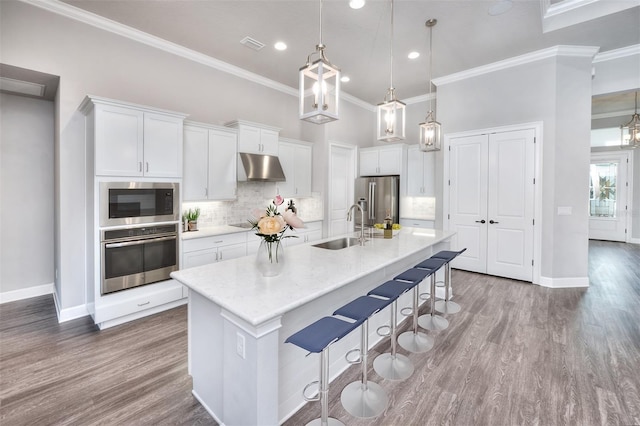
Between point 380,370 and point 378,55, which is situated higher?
point 378,55

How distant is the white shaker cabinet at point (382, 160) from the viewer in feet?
20.4

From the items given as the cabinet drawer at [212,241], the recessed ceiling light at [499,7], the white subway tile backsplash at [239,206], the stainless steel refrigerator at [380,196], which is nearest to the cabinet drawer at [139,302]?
the cabinet drawer at [212,241]

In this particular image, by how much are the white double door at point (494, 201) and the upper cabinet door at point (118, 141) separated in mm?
5024

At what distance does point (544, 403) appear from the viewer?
209cm

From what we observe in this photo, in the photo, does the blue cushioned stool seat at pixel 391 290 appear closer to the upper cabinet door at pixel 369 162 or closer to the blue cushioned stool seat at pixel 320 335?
the blue cushioned stool seat at pixel 320 335

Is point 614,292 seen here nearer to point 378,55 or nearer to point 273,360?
point 378,55

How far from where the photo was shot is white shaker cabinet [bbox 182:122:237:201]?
3996 mm

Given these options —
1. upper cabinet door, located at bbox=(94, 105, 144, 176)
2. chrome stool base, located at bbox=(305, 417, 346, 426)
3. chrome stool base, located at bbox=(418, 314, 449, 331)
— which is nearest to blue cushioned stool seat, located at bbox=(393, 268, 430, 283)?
chrome stool base, located at bbox=(418, 314, 449, 331)

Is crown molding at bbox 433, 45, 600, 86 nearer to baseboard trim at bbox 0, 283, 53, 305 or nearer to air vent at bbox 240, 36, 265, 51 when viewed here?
air vent at bbox 240, 36, 265, 51

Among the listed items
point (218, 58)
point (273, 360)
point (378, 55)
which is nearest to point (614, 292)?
point (378, 55)

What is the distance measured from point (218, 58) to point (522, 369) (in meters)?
5.36

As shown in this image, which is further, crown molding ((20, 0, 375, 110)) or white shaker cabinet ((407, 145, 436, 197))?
white shaker cabinet ((407, 145, 436, 197))

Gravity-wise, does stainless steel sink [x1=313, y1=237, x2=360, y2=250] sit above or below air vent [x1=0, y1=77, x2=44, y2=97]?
below

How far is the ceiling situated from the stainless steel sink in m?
2.66
